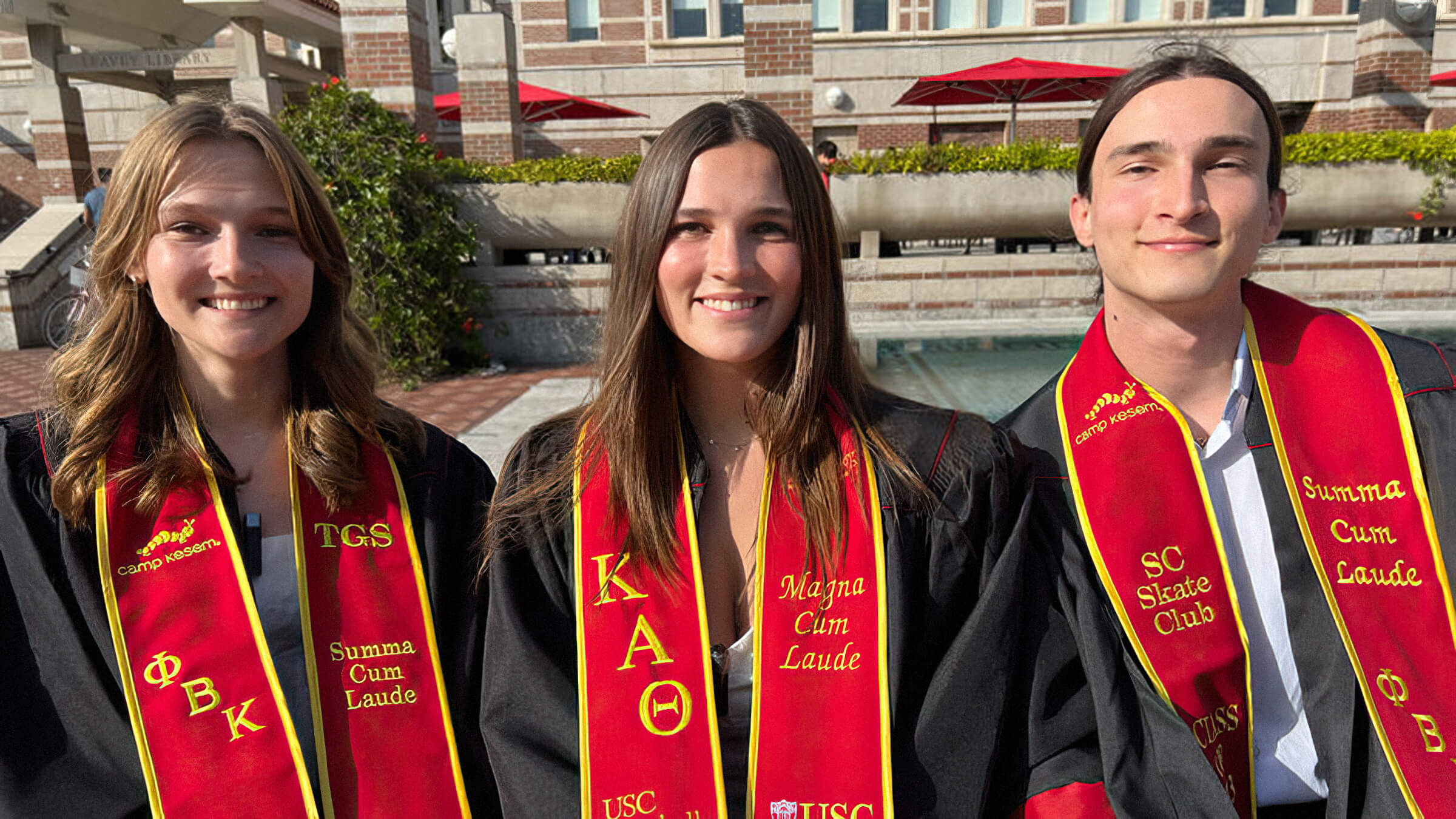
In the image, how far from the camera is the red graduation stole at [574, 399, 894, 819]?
5.88ft

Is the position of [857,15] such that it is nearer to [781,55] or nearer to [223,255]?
[781,55]

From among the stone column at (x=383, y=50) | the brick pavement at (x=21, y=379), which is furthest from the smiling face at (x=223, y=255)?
the stone column at (x=383, y=50)

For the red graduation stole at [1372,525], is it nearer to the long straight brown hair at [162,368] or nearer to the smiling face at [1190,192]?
the smiling face at [1190,192]

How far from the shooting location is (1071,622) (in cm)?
185

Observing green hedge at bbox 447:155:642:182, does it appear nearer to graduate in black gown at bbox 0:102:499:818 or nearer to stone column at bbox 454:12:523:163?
stone column at bbox 454:12:523:163

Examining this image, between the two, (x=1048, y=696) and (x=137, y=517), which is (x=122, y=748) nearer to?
(x=137, y=517)

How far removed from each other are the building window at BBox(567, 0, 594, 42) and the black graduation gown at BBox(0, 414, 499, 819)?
63.2 ft

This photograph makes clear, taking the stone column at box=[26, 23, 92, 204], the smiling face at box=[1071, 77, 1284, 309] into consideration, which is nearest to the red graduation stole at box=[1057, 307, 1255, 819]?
the smiling face at box=[1071, 77, 1284, 309]

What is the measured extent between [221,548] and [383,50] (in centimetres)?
802

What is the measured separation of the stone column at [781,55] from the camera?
890 cm

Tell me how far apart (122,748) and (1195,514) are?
87.5 inches

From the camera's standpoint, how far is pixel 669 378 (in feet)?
6.81

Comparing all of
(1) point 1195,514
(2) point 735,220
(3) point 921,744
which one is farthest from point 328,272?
(1) point 1195,514

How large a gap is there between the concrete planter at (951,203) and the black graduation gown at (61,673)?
680 centimetres
